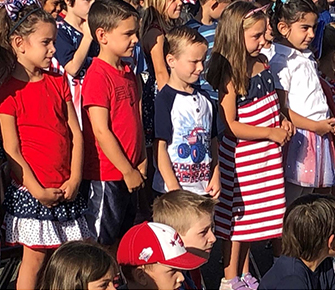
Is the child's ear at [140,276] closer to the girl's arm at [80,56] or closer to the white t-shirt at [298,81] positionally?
the girl's arm at [80,56]

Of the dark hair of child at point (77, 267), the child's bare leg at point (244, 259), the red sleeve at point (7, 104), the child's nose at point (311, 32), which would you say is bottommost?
the child's bare leg at point (244, 259)

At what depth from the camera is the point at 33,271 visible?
384 cm

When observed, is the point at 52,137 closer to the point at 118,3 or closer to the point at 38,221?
the point at 38,221

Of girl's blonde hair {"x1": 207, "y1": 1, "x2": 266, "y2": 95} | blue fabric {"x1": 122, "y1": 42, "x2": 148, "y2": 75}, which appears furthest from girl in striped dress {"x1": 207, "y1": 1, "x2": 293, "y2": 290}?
blue fabric {"x1": 122, "y1": 42, "x2": 148, "y2": 75}

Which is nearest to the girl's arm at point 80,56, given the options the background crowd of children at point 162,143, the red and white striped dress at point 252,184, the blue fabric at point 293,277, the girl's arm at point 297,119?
the background crowd of children at point 162,143

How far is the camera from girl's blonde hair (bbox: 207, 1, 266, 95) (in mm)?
4410

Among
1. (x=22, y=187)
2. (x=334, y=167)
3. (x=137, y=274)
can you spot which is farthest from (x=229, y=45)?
(x=137, y=274)

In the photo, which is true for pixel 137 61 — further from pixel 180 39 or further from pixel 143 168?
pixel 143 168

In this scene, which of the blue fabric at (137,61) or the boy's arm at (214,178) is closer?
the boy's arm at (214,178)

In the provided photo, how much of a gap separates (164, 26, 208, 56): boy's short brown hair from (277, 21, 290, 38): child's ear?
38.4 inches

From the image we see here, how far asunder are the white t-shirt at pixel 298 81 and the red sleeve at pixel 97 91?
1280mm

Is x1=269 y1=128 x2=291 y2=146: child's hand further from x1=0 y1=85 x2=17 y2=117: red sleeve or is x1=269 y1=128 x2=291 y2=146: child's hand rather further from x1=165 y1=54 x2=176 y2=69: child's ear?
x1=0 y1=85 x2=17 y2=117: red sleeve

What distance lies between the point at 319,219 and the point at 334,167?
65.2 inches

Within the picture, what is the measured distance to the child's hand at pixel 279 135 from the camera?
4.45 meters
